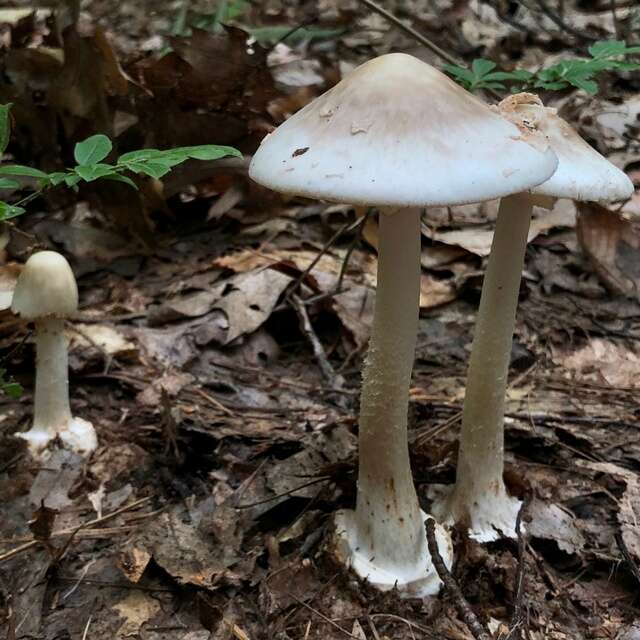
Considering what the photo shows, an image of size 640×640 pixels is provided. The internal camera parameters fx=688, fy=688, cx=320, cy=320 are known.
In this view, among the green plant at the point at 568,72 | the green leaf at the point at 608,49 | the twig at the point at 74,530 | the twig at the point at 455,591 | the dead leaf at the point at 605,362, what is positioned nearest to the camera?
the twig at the point at 455,591

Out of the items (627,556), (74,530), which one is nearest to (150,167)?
(74,530)

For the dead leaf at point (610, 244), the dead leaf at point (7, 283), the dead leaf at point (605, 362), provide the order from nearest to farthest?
1. the dead leaf at point (7, 283)
2. the dead leaf at point (605, 362)
3. the dead leaf at point (610, 244)

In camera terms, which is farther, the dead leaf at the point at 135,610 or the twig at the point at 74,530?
the twig at the point at 74,530

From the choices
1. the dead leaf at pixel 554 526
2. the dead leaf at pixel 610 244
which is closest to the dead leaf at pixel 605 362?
A: the dead leaf at pixel 610 244

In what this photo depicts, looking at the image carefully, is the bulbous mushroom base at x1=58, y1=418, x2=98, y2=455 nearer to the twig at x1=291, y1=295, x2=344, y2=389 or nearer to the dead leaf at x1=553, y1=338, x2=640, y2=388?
the twig at x1=291, y1=295, x2=344, y2=389

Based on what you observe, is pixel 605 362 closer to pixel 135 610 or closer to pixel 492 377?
pixel 492 377

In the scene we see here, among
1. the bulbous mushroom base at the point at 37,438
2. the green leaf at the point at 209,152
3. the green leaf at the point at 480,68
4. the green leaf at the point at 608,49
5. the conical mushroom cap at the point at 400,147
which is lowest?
the bulbous mushroom base at the point at 37,438

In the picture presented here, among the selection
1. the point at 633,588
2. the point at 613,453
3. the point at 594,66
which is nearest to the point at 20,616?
the point at 633,588

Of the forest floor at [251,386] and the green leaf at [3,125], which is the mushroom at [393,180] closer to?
the forest floor at [251,386]
